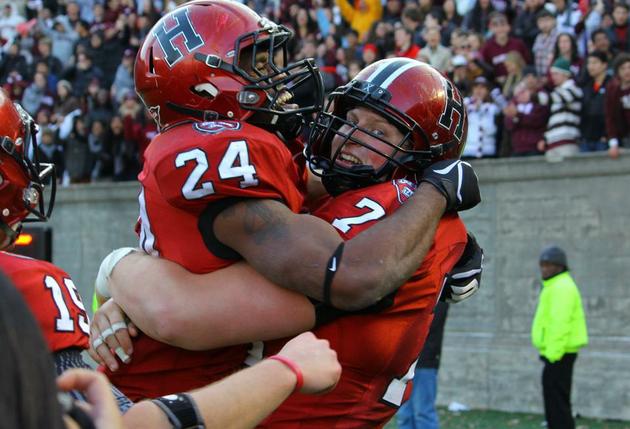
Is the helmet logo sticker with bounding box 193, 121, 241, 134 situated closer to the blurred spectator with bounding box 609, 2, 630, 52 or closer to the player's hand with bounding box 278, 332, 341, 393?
the player's hand with bounding box 278, 332, 341, 393

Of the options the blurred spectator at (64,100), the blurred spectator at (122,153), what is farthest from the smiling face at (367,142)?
the blurred spectator at (64,100)

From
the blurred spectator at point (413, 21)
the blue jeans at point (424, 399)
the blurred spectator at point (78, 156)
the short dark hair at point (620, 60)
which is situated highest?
the blurred spectator at point (413, 21)

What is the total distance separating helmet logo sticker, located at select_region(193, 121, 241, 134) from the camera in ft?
9.62

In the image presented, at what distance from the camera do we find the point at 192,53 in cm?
312

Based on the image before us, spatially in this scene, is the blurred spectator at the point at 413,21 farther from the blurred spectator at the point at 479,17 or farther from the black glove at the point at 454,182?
the black glove at the point at 454,182

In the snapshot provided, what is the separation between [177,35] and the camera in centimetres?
316

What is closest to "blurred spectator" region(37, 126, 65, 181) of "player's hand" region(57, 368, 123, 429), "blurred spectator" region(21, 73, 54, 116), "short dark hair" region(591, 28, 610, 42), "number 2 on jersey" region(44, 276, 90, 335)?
"blurred spectator" region(21, 73, 54, 116)

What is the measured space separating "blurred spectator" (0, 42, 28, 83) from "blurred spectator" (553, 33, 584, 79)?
9473 millimetres

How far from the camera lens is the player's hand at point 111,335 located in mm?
3031

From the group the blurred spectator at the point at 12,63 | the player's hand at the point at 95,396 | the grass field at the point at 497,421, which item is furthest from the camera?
the blurred spectator at the point at 12,63

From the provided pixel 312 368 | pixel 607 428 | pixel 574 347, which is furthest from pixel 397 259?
pixel 607 428

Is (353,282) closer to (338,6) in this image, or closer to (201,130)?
(201,130)

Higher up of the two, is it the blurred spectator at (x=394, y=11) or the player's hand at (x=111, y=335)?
the blurred spectator at (x=394, y=11)

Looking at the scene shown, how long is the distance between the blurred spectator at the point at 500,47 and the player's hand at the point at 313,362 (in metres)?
10.2
